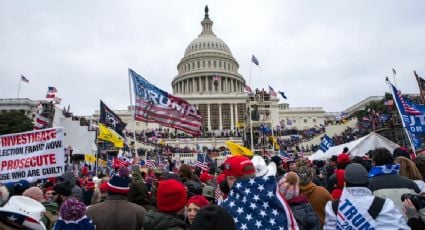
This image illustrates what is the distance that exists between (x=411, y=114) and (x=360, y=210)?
30.3 feet

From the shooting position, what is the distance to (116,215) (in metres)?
4.38

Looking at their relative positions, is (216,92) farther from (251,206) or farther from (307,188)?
(251,206)

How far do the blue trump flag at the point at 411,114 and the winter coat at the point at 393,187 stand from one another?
727cm

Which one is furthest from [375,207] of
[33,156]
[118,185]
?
[33,156]

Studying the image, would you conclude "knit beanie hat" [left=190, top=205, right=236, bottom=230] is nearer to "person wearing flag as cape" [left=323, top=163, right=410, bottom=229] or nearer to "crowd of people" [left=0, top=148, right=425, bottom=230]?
"crowd of people" [left=0, top=148, right=425, bottom=230]

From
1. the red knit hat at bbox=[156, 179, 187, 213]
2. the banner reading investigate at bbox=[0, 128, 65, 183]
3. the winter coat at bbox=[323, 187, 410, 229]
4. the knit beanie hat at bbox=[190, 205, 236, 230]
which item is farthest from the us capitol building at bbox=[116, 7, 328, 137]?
the knit beanie hat at bbox=[190, 205, 236, 230]

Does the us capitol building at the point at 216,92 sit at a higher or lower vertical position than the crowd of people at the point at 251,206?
higher

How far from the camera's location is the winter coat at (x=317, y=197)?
5.08 meters

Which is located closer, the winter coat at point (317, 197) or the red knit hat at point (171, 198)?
the red knit hat at point (171, 198)

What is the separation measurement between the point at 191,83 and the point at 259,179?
99.0 meters

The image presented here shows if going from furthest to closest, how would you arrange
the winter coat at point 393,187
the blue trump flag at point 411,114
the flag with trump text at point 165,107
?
the flag with trump text at point 165,107
the blue trump flag at point 411,114
the winter coat at point 393,187

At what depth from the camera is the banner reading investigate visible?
7.72 metres

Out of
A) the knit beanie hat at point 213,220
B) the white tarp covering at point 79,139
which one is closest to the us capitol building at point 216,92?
the white tarp covering at point 79,139

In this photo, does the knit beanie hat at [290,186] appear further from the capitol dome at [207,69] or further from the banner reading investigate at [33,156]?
the capitol dome at [207,69]
